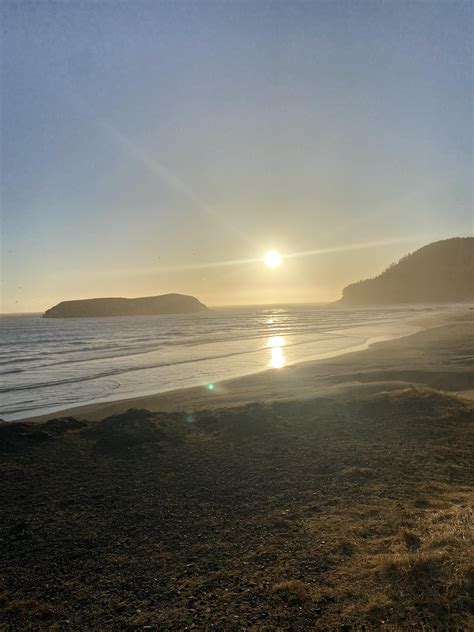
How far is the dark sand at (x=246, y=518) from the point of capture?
14.4ft

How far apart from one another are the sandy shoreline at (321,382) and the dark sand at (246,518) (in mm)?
2314

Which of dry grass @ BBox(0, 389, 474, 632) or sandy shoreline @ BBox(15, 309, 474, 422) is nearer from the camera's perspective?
dry grass @ BBox(0, 389, 474, 632)

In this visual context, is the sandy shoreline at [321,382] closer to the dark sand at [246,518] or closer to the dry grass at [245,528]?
the dark sand at [246,518]

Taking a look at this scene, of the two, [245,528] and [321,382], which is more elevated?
[245,528]

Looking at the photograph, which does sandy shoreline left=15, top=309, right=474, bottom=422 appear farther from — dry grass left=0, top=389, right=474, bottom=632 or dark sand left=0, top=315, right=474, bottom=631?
dry grass left=0, top=389, right=474, bottom=632

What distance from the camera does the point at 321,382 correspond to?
61.2ft

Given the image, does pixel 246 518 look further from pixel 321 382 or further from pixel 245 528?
pixel 321 382

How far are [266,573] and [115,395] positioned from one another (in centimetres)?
1506

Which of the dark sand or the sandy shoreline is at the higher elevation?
the dark sand

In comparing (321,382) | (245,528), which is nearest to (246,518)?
(245,528)

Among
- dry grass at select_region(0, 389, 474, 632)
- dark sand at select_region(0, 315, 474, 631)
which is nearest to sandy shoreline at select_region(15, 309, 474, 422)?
dark sand at select_region(0, 315, 474, 631)

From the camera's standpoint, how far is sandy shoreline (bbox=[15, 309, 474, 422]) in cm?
1538

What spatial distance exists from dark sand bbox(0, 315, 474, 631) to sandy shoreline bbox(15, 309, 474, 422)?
2.31 meters

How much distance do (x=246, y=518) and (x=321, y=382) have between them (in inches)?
498
